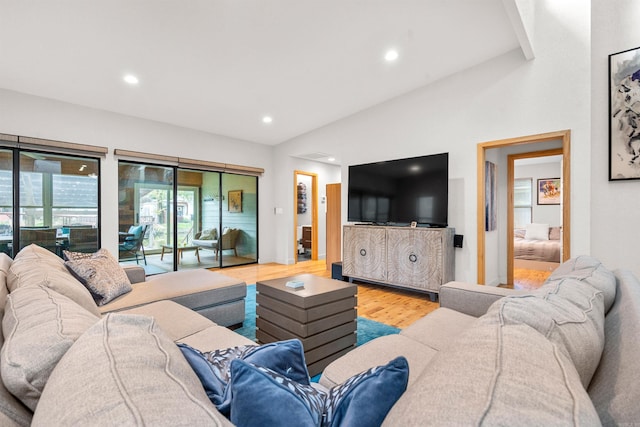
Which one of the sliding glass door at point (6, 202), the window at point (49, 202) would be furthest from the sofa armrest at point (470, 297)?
the sliding glass door at point (6, 202)

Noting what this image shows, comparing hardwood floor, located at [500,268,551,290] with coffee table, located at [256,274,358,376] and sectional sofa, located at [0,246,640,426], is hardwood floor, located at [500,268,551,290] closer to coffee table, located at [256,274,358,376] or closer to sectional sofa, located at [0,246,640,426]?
coffee table, located at [256,274,358,376]

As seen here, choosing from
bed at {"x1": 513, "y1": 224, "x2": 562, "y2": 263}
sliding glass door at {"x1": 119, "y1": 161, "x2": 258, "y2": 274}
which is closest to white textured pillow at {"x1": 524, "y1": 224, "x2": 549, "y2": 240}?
bed at {"x1": 513, "y1": 224, "x2": 562, "y2": 263}

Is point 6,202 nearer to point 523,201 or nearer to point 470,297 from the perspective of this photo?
point 470,297

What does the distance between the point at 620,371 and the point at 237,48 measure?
3.51 meters

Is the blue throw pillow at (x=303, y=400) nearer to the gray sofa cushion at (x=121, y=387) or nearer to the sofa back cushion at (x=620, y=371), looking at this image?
the gray sofa cushion at (x=121, y=387)

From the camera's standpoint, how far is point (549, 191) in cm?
721

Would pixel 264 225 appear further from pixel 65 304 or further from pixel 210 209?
pixel 65 304

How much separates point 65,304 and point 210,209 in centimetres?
489

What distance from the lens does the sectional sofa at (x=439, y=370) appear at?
40cm

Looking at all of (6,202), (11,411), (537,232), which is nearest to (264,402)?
(11,411)

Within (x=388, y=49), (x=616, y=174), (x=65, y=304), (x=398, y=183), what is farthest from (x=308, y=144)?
A: (x=65, y=304)

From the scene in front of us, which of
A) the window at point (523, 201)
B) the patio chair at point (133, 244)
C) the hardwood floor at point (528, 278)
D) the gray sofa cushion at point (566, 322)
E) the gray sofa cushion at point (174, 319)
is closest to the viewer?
the gray sofa cushion at point (566, 322)

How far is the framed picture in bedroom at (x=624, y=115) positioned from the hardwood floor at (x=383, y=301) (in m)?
2.20

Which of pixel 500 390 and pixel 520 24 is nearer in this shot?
pixel 500 390
